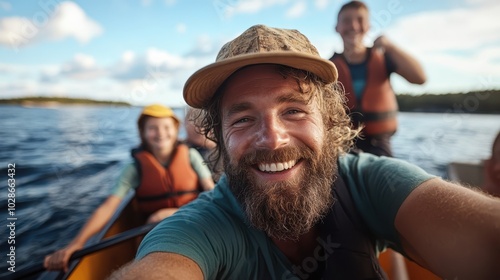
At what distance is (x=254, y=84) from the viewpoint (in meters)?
1.53

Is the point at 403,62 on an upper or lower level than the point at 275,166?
upper

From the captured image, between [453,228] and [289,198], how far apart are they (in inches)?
26.9

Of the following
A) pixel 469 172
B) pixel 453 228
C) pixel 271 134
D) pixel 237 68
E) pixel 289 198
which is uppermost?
pixel 237 68

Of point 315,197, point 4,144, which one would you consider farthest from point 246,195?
point 4,144

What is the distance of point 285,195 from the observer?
1521 millimetres

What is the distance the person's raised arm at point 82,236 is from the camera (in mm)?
2709

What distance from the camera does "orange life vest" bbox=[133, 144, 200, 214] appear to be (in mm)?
4156

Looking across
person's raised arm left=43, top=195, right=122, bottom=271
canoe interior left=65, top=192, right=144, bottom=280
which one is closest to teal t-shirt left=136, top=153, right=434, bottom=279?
canoe interior left=65, top=192, right=144, bottom=280

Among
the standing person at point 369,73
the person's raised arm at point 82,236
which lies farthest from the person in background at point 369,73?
the person's raised arm at point 82,236

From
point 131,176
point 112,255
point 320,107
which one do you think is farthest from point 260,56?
point 131,176

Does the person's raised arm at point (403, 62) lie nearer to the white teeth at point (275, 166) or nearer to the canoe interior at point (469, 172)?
the white teeth at point (275, 166)

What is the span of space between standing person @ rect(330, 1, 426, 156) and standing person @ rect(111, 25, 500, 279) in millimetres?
1936

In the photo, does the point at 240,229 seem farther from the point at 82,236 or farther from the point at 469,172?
the point at 469,172

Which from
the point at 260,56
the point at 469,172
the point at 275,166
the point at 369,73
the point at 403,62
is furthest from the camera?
the point at 469,172
